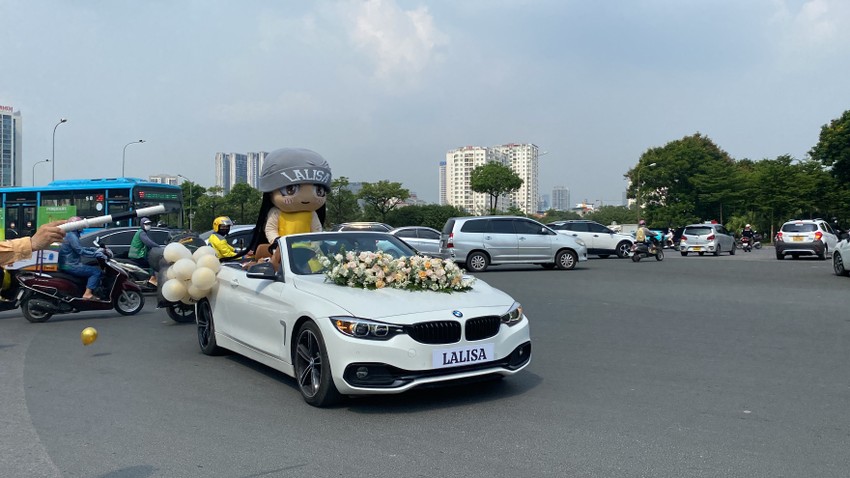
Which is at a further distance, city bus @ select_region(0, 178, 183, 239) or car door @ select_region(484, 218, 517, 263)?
city bus @ select_region(0, 178, 183, 239)

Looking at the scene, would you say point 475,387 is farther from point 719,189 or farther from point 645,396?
point 719,189

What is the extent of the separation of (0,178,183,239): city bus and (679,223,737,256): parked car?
77.7ft

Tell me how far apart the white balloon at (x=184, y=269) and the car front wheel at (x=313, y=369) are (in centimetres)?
262

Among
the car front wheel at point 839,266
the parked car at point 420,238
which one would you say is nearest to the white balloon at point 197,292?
the parked car at point 420,238

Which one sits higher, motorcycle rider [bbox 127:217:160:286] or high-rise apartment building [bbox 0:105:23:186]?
high-rise apartment building [bbox 0:105:23:186]

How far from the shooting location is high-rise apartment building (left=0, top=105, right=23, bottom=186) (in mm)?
69350

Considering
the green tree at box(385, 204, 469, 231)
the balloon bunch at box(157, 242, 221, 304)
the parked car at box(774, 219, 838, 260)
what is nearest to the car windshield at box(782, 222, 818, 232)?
the parked car at box(774, 219, 838, 260)

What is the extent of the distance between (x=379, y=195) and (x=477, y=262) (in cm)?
4680

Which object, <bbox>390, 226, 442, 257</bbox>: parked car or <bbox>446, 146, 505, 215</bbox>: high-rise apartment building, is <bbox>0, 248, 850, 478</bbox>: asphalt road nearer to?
<bbox>390, 226, 442, 257</bbox>: parked car

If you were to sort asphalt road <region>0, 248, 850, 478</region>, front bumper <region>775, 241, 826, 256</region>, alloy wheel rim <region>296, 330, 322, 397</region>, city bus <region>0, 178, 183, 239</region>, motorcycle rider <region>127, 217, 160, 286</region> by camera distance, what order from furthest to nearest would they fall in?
front bumper <region>775, 241, 826, 256</region> → city bus <region>0, 178, 183, 239</region> → motorcycle rider <region>127, 217, 160, 286</region> → alloy wheel rim <region>296, 330, 322, 397</region> → asphalt road <region>0, 248, 850, 478</region>

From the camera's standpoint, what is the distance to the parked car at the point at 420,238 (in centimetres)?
2591

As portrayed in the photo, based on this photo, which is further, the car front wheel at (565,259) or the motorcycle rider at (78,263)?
the car front wheel at (565,259)

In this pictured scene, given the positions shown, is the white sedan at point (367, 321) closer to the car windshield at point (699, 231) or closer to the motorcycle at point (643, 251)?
the motorcycle at point (643, 251)

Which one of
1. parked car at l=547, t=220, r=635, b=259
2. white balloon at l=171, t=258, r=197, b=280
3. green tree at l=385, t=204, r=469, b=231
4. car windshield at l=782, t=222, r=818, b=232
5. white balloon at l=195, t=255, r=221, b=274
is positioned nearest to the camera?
white balloon at l=195, t=255, r=221, b=274
